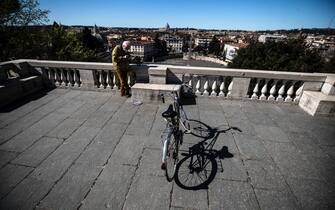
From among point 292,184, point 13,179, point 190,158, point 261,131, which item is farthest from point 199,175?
point 13,179

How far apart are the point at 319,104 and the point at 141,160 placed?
4.96 meters

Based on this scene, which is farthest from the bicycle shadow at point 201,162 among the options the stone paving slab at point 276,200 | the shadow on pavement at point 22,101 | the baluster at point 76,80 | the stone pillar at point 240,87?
the shadow on pavement at point 22,101

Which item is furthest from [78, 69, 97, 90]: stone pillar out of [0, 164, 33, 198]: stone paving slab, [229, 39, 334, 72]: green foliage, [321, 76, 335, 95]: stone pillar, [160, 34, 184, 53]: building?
[160, 34, 184, 53]: building

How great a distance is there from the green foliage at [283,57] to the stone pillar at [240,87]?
60.1ft

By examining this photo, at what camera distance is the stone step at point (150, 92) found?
17.3 ft

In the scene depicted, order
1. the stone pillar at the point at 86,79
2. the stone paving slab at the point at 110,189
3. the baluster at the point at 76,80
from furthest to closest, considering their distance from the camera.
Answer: the baluster at the point at 76,80
the stone pillar at the point at 86,79
the stone paving slab at the point at 110,189

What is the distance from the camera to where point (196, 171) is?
3.00 m

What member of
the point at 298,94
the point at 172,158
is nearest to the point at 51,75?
the point at 172,158

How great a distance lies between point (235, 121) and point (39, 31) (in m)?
19.7

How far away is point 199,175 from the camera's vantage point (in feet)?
9.59

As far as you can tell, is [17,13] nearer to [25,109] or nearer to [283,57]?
[25,109]

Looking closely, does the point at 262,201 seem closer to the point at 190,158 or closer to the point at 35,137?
the point at 190,158

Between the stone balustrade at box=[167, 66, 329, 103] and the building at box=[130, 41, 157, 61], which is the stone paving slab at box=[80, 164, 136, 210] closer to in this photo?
the stone balustrade at box=[167, 66, 329, 103]

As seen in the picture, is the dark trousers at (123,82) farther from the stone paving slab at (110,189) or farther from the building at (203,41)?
the building at (203,41)
